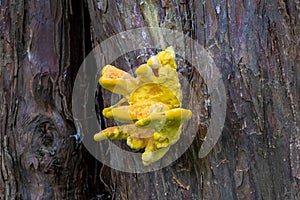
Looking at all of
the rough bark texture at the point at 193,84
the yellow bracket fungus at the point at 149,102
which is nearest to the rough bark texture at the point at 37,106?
the rough bark texture at the point at 193,84

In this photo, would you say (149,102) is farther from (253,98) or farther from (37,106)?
(37,106)

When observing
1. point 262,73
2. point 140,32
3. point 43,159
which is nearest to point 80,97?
point 43,159

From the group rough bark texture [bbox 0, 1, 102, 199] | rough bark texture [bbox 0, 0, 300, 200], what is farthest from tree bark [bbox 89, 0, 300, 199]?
rough bark texture [bbox 0, 1, 102, 199]

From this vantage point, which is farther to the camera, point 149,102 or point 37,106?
point 37,106

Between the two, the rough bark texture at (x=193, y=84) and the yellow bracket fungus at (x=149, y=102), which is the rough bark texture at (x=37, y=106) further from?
the yellow bracket fungus at (x=149, y=102)

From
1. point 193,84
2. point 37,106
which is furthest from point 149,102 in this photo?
point 37,106

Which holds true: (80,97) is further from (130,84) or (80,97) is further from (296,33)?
(296,33)
